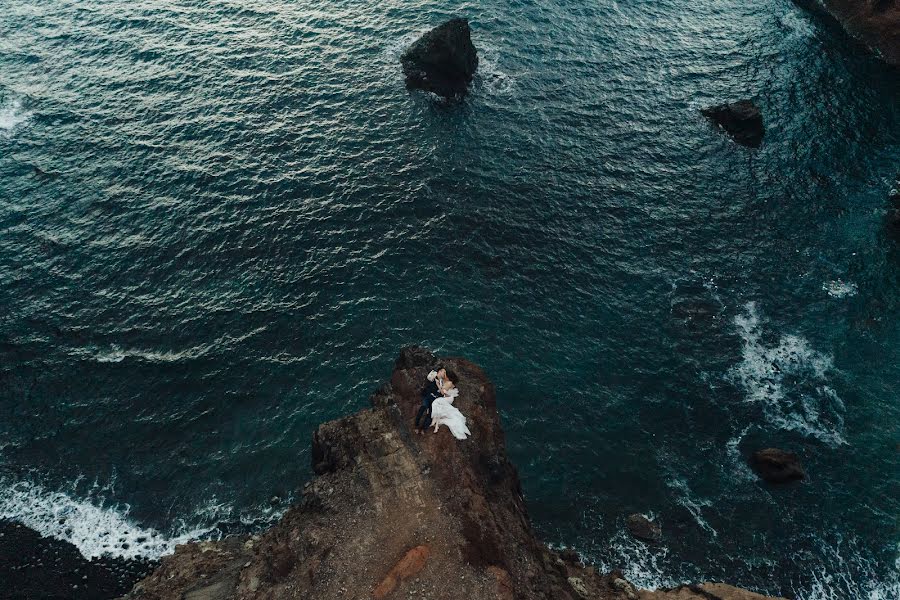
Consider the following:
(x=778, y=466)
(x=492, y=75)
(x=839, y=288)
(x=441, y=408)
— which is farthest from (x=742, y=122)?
(x=441, y=408)

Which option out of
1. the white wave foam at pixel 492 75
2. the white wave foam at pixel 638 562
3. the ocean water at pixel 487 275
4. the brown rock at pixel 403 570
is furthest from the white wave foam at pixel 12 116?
the white wave foam at pixel 638 562

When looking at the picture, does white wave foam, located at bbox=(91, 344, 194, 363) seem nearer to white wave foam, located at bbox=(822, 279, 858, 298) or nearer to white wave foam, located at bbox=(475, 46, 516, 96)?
white wave foam, located at bbox=(475, 46, 516, 96)

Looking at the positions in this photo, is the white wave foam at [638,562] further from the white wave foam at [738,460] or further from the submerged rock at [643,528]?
the white wave foam at [738,460]

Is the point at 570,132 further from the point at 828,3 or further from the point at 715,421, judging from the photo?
the point at 828,3

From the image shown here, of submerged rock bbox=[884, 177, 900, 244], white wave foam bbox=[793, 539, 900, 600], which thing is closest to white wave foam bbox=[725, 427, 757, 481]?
white wave foam bbox=[793, 539, 900, 600]

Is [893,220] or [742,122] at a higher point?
[742,122]

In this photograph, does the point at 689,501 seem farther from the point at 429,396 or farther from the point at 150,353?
the point at 150,353
